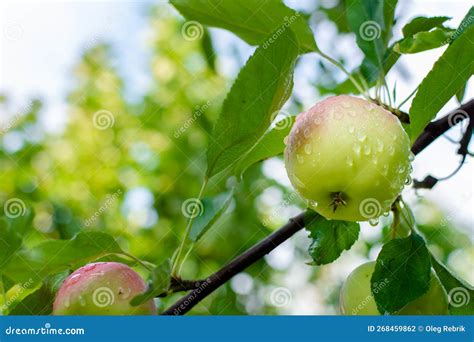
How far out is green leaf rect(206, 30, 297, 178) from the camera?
0.70 m

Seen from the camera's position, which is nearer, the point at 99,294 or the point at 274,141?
the point at 99,294

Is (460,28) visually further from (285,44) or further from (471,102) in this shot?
(285,44)

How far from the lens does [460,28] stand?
0.84 m

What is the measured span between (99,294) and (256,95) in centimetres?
34

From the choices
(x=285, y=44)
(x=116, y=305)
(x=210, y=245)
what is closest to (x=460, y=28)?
(x=285, y=44)

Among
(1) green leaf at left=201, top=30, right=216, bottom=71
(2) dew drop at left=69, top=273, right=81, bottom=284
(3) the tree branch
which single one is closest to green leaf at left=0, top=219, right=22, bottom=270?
(2) dew drop at left=69, top=273, right=81, bottom=284

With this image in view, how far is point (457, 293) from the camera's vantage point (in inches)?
37.0

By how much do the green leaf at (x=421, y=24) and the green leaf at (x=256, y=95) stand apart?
29cm

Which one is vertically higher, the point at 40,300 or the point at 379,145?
the point at 379,145
